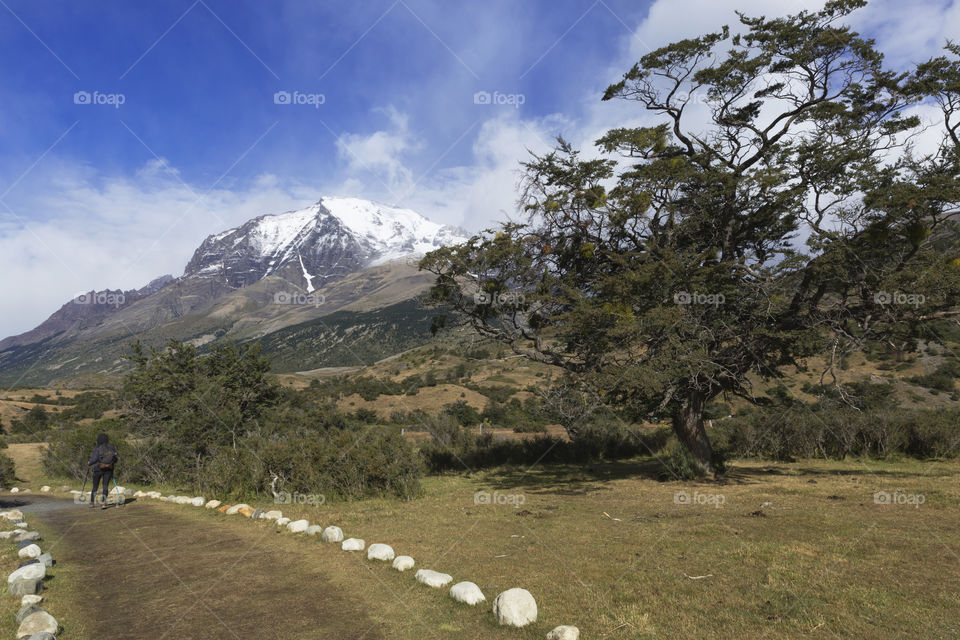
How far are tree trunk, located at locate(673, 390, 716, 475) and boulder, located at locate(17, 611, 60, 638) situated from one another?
1434 cm

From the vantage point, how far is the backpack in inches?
518

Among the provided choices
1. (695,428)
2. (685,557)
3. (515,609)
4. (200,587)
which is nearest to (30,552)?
(200,587)

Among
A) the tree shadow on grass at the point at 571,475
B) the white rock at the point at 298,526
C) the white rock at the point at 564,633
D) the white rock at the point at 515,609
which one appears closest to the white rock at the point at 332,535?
the white rock at the point at 298,526

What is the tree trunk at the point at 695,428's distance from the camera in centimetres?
1557

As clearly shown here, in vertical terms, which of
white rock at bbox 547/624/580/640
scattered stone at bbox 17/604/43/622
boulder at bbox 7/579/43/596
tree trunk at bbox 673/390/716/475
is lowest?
boulder at bbox 7/579/43/596

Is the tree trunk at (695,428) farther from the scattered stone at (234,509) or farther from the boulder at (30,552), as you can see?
the boulder at (30,552)

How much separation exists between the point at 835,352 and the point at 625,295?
506 cm

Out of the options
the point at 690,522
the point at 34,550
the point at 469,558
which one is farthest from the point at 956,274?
the point at 34,550

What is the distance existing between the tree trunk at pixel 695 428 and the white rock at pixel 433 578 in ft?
36.1

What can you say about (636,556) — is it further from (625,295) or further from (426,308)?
(426,308)

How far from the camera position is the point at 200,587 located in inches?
260

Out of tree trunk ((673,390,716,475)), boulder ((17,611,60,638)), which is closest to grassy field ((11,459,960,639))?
tree trunk ((673,390,716,475))

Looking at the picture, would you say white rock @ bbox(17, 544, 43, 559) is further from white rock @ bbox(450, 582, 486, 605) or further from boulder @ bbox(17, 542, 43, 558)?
white rock @ bbox(450, 582, 486, 605)

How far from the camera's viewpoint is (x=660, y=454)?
2181 centimetres
